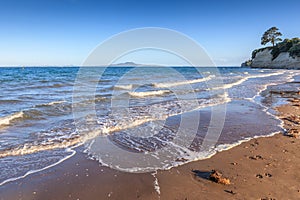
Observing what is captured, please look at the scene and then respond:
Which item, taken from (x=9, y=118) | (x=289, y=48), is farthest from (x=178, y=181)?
(x=289, y=48)

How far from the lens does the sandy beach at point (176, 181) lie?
3.86 meters

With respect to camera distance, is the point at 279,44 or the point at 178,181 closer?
the point at 178,181

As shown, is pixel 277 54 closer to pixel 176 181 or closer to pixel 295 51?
pixel 295 51

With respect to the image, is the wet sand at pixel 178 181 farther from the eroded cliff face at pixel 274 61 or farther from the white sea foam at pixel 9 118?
the eroded cliff face at pixel 274 61

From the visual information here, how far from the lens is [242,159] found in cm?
532

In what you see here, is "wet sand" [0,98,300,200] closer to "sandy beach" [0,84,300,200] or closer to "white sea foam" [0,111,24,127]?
"sandy beach" [0,84,300,200]

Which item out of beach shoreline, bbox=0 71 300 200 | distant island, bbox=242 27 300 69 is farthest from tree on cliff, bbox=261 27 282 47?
beach shoreline, bbox=0 71 300 200

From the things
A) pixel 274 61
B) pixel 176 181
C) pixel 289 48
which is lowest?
pixel 176 181

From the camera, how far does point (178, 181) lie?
4324 mm

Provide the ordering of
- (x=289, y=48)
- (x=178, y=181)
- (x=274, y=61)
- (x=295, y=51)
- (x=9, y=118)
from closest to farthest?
(x=178, y=181) < (x=9, y=118) < (x=295, y=51) < (x=289, y=48) < (x=274, y=61)

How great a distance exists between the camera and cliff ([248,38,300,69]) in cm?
6063

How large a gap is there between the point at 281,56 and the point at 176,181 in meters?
76.0

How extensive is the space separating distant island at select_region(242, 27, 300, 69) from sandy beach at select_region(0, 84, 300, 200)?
6766cm

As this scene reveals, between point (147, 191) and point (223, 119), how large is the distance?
6305 mm
